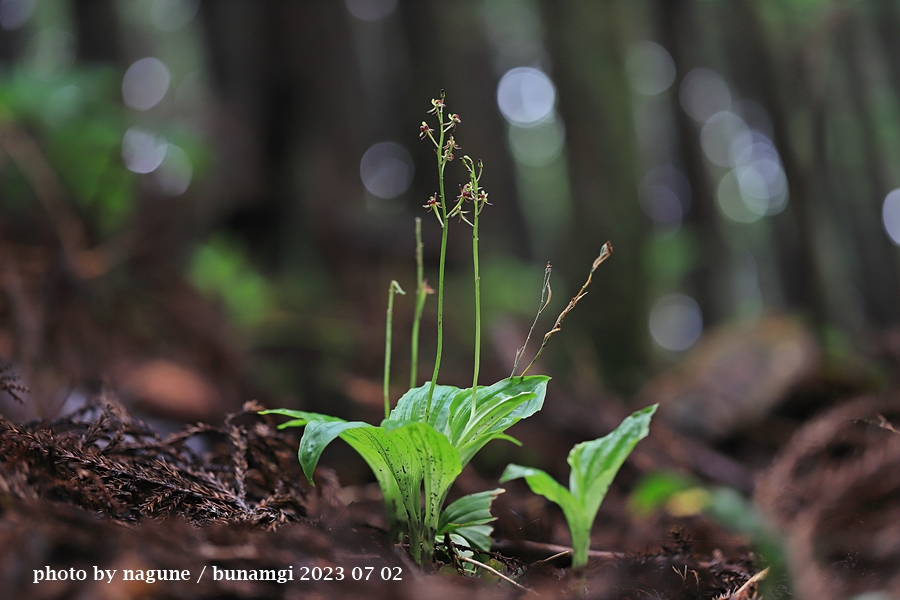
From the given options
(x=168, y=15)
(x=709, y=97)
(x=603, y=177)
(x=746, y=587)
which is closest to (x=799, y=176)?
(x=603, y=177)

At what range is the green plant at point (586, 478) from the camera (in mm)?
1054

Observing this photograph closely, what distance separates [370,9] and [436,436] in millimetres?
17437

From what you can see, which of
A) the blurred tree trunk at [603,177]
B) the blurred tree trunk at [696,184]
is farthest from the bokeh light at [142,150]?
the blurred tree trunk at [696,184]

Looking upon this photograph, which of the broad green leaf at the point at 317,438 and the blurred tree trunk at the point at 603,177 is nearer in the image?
the broad green leaf at the point at 317,438

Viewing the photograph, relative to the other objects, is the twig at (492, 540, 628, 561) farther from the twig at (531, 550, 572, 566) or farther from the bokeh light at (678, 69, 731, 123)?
the bokeh light at (678, 69, 731, 123)

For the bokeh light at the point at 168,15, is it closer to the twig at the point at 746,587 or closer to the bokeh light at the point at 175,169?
the bokeh light at the point at 175,169

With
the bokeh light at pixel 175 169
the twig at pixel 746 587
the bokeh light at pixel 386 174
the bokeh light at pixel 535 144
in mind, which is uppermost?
the bokeh light at pixel 535 144

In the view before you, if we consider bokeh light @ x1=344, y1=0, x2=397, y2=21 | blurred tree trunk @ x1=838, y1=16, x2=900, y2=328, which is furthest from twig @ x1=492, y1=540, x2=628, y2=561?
bokeh light @ x1=344, y1=0, x2=397, y2=21

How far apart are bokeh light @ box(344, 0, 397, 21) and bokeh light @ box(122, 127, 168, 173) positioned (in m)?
11.8

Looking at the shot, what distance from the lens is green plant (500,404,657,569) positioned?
3.46ft

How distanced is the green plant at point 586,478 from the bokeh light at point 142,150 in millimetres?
3500

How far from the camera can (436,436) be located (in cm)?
94

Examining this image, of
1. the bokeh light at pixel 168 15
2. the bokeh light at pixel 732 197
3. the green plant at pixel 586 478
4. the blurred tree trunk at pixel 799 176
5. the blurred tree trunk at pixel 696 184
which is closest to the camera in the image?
the green plant at pixel 586 478

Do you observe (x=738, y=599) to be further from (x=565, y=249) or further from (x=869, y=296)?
(x=869, y=296)
